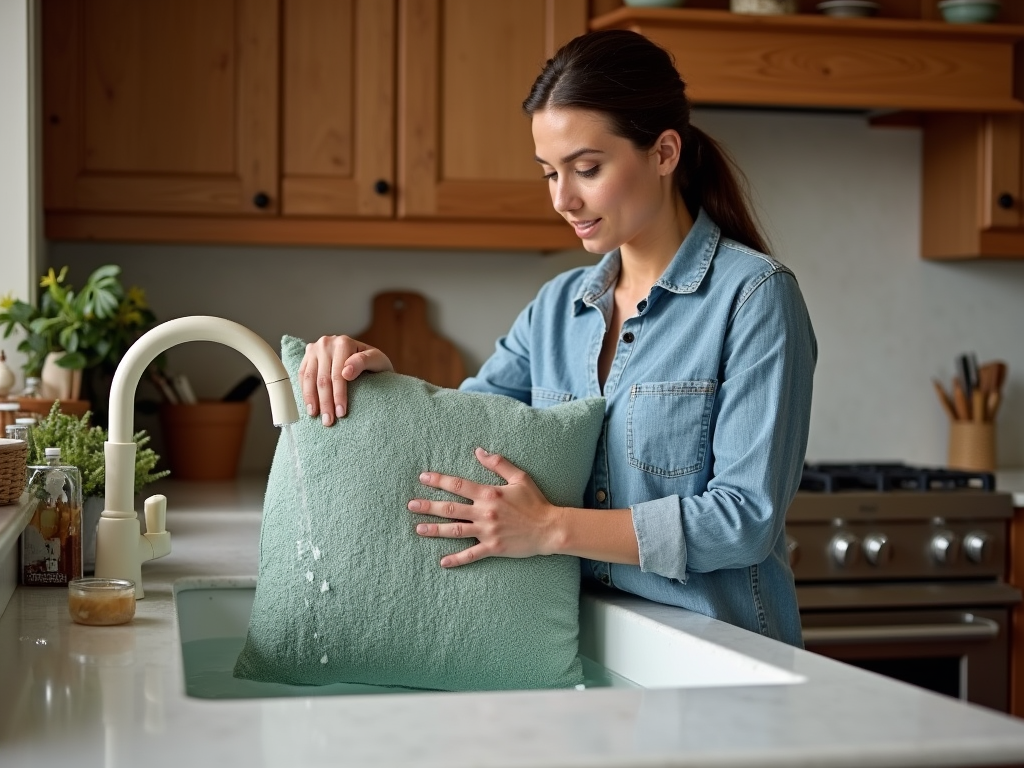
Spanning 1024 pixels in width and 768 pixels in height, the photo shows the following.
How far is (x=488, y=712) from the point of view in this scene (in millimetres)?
889

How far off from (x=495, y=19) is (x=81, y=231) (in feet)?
3.36

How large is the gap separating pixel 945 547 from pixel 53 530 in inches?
76.5

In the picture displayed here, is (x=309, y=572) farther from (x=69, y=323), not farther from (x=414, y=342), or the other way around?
(x=414, y=342)

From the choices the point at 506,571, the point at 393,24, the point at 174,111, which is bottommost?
the point at 506,571

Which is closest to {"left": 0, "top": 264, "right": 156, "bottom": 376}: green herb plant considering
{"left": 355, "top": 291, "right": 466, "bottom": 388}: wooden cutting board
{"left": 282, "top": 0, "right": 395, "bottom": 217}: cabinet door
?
{"left": 282, "top": 0, "right": 395, "bottom": 217}: cabinet door

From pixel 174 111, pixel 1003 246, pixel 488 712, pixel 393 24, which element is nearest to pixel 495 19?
pixel 393 24

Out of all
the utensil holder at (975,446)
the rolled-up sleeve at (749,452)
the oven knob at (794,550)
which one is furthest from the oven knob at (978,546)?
the rolled-up sleeve at (749,452)

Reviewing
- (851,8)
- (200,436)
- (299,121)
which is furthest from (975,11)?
(200,436)

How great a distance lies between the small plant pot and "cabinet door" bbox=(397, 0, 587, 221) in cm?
62

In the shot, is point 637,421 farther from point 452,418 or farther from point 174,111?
point 174,111

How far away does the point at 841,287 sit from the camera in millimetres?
3322

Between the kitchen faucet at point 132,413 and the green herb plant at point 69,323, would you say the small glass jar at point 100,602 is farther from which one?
the green herb plant at point 69,323

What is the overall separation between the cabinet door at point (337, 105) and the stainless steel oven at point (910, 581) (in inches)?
47.0

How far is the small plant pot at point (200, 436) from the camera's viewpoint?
2797mm
